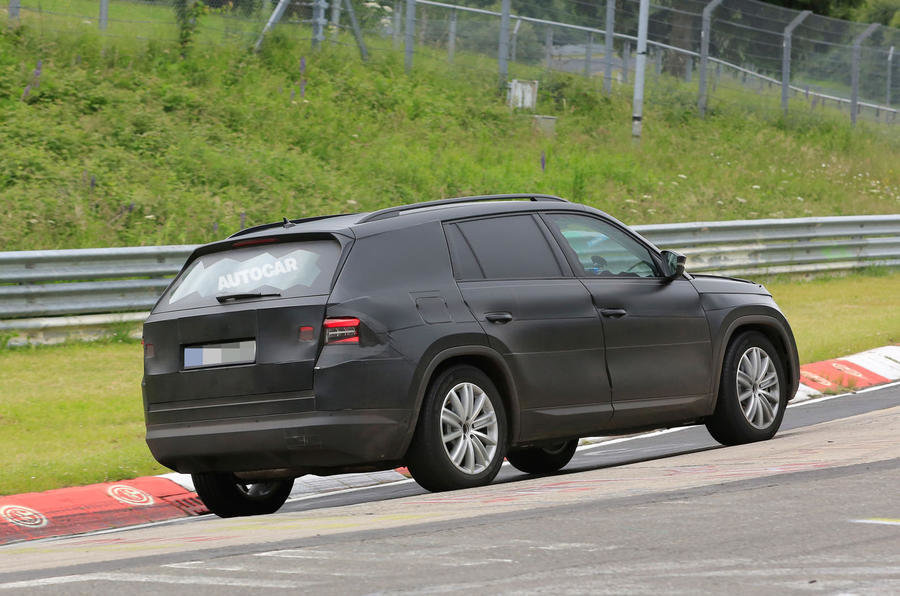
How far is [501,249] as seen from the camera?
8.41 metres

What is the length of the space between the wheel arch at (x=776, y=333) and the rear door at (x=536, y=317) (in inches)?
52.5

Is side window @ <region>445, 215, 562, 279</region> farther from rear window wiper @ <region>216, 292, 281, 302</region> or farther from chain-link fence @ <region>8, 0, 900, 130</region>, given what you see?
chain-link fence @ <region>8, 0, 900, 130</region>

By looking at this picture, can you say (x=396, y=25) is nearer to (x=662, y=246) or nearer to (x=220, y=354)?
(x=662, y=246)

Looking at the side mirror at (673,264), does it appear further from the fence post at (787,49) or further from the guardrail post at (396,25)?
the fence post at (787,49)

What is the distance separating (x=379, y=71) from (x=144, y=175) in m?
8.76

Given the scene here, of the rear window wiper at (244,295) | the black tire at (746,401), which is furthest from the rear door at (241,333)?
the black tire at (746,401)

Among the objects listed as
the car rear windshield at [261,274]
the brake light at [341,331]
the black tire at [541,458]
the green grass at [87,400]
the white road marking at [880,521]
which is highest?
the car rear windshield at [261,274]

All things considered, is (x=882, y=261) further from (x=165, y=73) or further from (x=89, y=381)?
(x=89, y=381)

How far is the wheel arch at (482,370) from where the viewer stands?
7.59 metres

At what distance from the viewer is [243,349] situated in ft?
24.7

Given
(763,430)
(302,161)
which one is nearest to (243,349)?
(763,430)

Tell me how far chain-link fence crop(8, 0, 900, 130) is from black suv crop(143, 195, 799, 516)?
1675 cm

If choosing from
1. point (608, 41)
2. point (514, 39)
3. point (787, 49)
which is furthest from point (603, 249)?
point (787, 49)

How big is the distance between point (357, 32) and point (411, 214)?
65.1 feet
